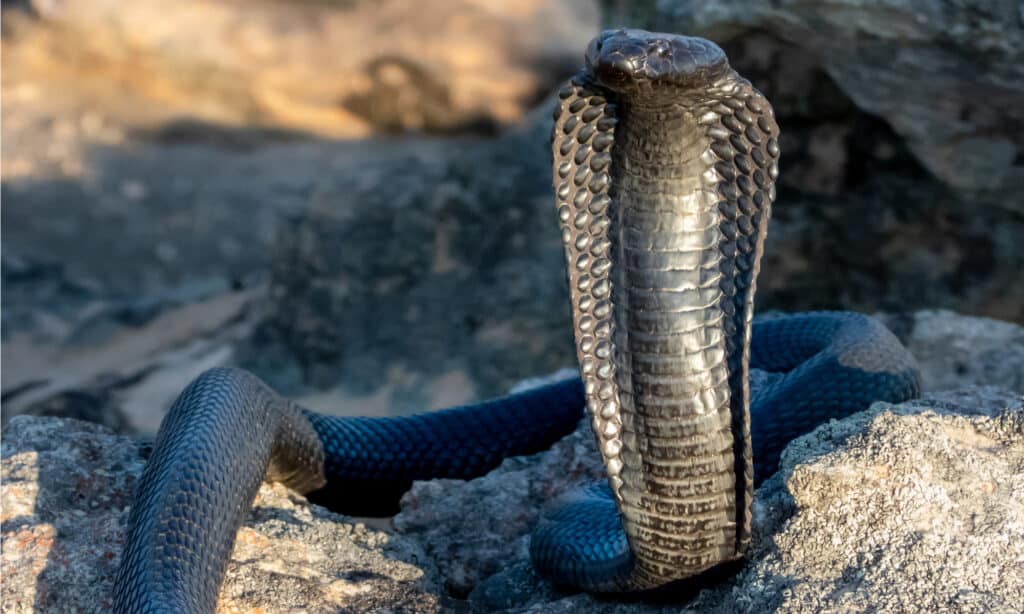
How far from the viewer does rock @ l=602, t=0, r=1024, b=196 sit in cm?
457

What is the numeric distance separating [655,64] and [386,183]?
534 cm

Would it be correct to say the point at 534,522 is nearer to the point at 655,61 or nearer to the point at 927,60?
the point at 655,61

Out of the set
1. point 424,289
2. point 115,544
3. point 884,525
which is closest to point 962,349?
point 884,525

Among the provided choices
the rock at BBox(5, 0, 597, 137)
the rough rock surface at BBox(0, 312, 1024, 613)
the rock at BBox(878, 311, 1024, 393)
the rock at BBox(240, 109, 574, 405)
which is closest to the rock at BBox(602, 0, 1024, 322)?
the rock at BBox(878, 311, 1024, 393)

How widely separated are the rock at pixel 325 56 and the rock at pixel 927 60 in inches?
224

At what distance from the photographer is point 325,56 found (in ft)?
37.7

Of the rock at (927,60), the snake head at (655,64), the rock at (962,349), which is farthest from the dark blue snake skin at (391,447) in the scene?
the rock at (927,60)

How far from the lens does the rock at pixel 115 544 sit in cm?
284

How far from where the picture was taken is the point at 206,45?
11.5m

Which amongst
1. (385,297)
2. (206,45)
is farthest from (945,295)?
(206,45)

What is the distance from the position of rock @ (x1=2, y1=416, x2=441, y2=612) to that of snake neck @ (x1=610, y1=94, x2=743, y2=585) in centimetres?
72

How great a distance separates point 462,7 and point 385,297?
548 centimetres

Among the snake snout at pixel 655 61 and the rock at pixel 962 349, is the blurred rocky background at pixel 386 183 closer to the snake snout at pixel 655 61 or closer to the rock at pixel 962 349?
the rock at pixel 962 349

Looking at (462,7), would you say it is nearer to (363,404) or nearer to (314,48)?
(314,48)
